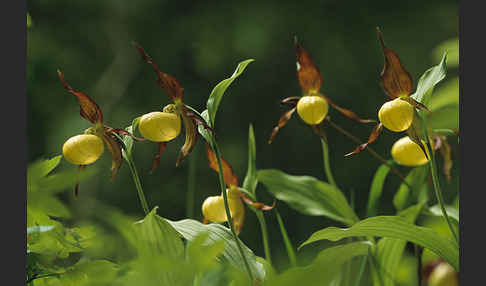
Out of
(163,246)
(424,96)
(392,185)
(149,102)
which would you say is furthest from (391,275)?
(149,102)

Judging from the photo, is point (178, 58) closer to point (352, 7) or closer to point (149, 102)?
point (149, 102)

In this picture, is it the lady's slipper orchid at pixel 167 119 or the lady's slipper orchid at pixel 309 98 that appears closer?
the lady's slipper orchid at pixel 167 119

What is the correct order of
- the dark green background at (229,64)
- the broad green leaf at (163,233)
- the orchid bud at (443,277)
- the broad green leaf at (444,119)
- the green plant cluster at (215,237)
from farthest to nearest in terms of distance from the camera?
the dark green background at (229,64) < the broad green leaf at (444,119) < the orchid bud at (443,277) < the broad green leaf at (163,233) < the green plant cluster at (215,237)

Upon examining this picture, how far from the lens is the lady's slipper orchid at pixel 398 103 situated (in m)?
0.51

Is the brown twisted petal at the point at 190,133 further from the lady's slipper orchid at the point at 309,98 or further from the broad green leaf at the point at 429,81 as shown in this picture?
the broad green leaf at the point at 429,81

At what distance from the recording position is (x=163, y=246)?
45cm

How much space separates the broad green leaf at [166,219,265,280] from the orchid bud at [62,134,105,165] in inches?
4.3

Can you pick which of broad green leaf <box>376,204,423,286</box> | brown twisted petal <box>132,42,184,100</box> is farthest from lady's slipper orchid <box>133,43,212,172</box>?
broad green leaf <box>376,204,423,286</box>

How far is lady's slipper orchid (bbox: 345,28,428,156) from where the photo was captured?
51 centimetres

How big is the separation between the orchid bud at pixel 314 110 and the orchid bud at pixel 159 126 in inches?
8.0

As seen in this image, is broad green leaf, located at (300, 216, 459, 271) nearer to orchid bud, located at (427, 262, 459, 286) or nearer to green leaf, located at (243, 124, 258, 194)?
green leaf, located at (243, 124, 258, 194)

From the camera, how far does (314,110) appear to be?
0.66 metres

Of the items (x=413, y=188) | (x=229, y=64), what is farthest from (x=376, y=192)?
(x=229, y=64)

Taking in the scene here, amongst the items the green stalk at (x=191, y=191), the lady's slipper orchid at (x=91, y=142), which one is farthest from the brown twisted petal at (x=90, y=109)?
the green stalk at (x=191, y=191)
